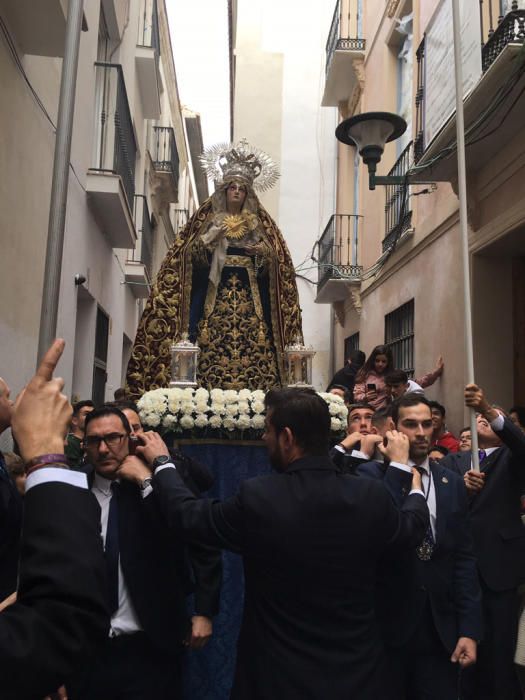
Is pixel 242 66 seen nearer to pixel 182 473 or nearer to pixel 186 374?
pixel 186 374

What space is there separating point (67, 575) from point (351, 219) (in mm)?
13049

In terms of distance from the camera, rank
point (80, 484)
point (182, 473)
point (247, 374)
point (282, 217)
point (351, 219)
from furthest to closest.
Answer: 1. point (282, 217)
2. point (351, 219)
3. point (247, 374)
4. point (182, 473)
5. point (80, 484)

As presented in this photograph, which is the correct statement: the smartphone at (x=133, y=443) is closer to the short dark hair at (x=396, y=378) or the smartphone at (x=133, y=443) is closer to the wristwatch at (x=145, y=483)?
the wristwatch at (x=145, y=483)

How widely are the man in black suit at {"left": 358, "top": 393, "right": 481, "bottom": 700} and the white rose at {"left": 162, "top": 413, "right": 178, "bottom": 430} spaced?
0.99m

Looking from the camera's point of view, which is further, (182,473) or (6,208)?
(6,208)

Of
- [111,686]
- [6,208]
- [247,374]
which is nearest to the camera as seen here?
[111,686]

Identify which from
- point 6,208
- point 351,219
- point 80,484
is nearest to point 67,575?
point 80,484

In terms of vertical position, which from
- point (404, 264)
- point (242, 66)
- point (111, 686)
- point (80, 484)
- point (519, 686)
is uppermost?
point (242, 66)

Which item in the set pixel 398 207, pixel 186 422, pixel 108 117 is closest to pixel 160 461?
pixel 186 422

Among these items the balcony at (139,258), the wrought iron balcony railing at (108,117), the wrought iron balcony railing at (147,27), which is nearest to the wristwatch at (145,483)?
the wrought iron balcony railing at (108,117)

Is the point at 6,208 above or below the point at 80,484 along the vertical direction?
above

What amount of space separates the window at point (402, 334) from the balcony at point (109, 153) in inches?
154

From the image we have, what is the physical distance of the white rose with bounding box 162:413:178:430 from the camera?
3568 mm

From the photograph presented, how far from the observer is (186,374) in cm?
415
